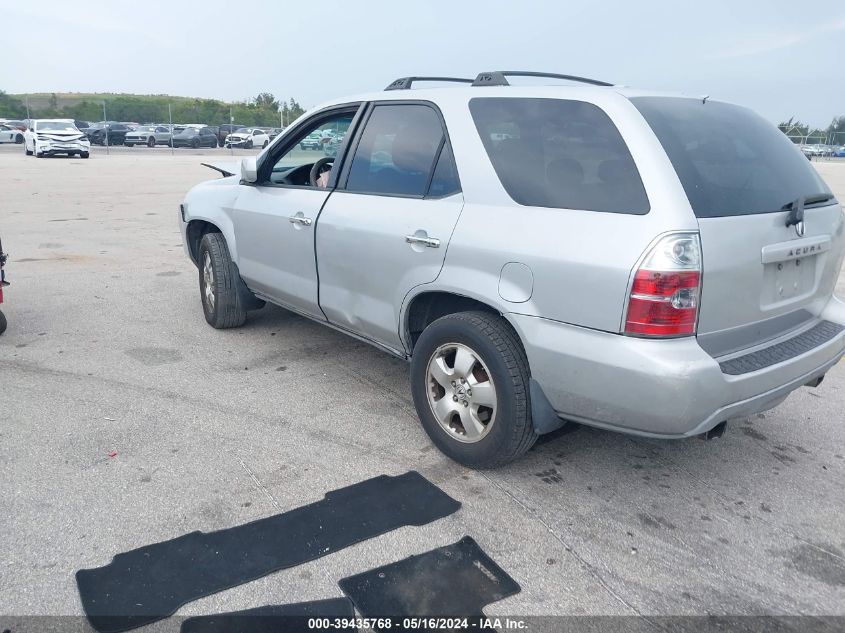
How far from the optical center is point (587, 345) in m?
2.86

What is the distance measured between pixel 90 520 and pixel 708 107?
3.37 meters

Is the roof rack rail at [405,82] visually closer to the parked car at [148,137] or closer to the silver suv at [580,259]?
the silver suv at [580,259]

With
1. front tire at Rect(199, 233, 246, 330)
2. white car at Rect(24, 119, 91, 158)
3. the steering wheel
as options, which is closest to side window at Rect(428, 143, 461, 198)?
the steering wheel

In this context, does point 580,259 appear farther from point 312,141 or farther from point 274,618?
point 312,141

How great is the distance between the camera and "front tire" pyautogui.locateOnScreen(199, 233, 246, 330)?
5340 millimetres

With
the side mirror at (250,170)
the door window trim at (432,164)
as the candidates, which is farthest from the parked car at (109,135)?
the door window trim at (432,164)

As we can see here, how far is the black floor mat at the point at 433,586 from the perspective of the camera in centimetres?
252

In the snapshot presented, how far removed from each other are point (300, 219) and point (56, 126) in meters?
29.0

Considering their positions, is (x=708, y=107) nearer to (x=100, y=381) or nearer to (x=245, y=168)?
(x=245, y=168)

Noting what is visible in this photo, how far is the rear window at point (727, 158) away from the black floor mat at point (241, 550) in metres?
1.75

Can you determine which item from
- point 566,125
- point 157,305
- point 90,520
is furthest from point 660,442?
point 157,305

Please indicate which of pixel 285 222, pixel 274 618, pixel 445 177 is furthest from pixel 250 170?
pixel 274 618

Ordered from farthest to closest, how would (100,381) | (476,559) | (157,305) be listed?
(157,305)
(100,381)
(476,559)

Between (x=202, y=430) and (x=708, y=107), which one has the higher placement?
(x=708, y=107)
